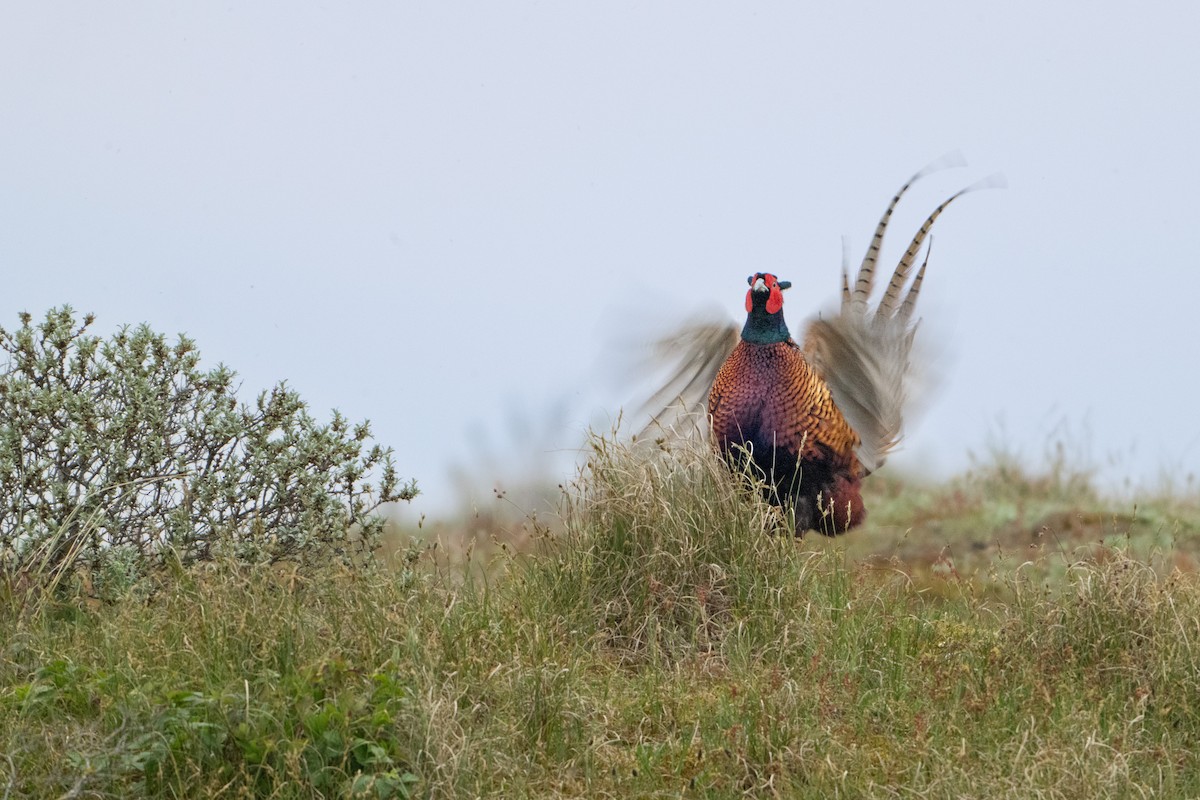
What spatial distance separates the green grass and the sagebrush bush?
26 centimetres

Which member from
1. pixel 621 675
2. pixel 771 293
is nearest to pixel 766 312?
pixel 771 293

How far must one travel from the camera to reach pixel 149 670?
4.67 metres

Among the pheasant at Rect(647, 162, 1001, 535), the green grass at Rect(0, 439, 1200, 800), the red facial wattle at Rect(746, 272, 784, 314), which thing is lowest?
the green grass at Rect(0, 439, 1200, 800)

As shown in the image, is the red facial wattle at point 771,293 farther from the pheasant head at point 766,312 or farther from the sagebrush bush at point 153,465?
the sagebrush bush at point 153,465

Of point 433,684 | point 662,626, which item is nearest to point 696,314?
point 662,626

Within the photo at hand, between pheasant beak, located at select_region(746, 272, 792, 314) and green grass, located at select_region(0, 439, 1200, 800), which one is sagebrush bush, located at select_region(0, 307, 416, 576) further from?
pheasant beak, located at select_region(746, 272, 792, 314)

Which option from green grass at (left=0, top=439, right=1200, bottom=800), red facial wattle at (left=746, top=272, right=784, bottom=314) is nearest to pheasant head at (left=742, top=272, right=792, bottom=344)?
red facial wattle at (left=746, top=272, right=784, bottom=314)

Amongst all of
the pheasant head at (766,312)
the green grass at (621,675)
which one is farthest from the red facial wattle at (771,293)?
the green grass at (621,675)

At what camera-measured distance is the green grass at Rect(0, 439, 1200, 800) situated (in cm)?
403

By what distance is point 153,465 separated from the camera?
6051 mm

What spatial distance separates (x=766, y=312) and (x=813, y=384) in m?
0.48

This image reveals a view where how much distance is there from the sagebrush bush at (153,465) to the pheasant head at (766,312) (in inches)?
83.6

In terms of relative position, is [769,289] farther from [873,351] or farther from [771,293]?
[873,351]

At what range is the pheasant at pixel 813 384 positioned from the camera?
22.7 feet
